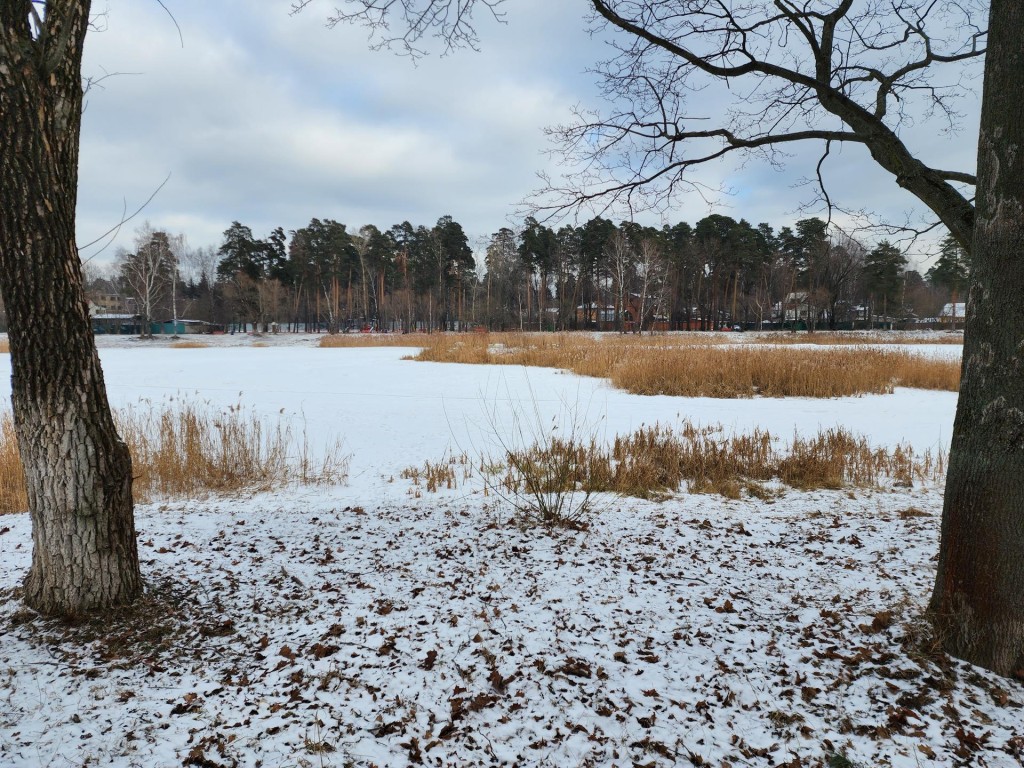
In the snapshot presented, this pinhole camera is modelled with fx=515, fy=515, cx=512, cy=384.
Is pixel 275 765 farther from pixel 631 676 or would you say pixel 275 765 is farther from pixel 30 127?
pixel 30 127

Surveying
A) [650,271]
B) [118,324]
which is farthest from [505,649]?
[118,324]

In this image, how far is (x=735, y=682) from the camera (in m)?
2.19

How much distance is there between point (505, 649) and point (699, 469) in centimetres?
387

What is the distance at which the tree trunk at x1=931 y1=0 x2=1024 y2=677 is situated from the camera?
6.78ft

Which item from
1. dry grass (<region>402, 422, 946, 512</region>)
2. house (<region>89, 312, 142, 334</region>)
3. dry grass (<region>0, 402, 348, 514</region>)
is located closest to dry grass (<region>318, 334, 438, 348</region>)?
dry grass (<region>0, 402, 348, 514</region>)

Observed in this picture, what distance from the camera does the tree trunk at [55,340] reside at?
2.21m

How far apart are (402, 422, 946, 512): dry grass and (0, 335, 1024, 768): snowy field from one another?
0.61m

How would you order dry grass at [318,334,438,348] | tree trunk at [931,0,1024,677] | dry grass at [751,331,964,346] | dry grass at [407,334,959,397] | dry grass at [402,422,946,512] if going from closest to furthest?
tree trunk at [931,0,1024,677] < dry grass at [402,422,946,512] < dry grass at [407,334,959,397] < dry grass at [751,331,964,346] < dry grass at [318,334,438,348]

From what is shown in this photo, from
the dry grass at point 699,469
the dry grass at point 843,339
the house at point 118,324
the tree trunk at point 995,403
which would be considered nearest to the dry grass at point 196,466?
the dry grass at point 699,469

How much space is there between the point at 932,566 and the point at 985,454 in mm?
1382

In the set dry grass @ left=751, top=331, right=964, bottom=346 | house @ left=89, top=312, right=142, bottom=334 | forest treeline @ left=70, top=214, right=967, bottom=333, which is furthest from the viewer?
house @ left=89, top=312, right=142, bottom=334

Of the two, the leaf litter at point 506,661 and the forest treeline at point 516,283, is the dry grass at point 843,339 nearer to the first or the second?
the forest treeline at point 516,283

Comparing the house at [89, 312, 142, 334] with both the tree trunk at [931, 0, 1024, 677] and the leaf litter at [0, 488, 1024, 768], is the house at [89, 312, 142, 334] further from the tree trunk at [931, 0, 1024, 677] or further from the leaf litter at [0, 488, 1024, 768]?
the tree trunk at [931, 0, 1024, 677]

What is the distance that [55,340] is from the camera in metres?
2.34
